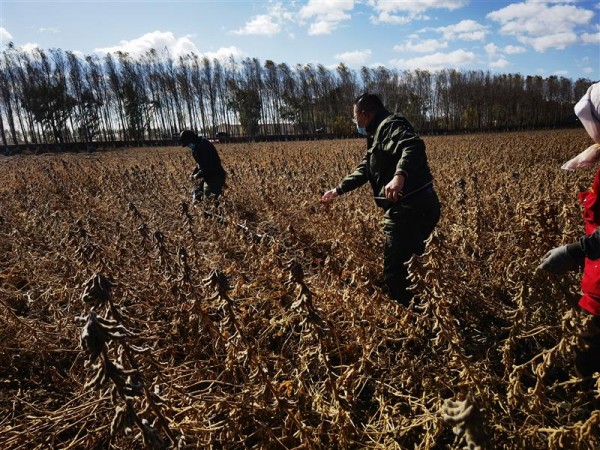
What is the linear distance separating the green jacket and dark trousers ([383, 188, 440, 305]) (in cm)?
12

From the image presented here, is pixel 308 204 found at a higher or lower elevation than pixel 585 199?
lower

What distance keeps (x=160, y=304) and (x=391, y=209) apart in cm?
256

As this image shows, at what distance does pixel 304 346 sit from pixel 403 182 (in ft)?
5.11

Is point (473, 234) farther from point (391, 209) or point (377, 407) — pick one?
point (377, 407)

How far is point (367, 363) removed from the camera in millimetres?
2635

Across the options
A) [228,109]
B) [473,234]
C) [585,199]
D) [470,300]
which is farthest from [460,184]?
[228,109]

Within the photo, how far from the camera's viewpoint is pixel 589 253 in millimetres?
1920

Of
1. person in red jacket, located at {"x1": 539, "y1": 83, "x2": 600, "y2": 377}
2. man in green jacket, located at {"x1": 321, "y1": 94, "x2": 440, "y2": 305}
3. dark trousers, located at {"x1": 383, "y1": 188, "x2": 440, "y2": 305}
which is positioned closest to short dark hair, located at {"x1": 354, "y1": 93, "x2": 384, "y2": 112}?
man in green jacket, located at {"x1": 321, "y1": 94, "x2": 440, "y2": 305}

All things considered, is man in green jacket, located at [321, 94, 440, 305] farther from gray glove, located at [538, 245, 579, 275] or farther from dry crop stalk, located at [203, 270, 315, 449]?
dry crop stalk, located at [203, 270, 315, 449]

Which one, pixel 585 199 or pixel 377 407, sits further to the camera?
pixel 377 407

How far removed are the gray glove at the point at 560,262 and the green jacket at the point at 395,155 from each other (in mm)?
1226

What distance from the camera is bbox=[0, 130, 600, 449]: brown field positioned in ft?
6.48

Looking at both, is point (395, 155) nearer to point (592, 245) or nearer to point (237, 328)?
point (592, 245)

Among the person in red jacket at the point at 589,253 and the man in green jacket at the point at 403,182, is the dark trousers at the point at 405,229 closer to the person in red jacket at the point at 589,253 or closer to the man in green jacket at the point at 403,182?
the man in green jacket at the point at 403,182
